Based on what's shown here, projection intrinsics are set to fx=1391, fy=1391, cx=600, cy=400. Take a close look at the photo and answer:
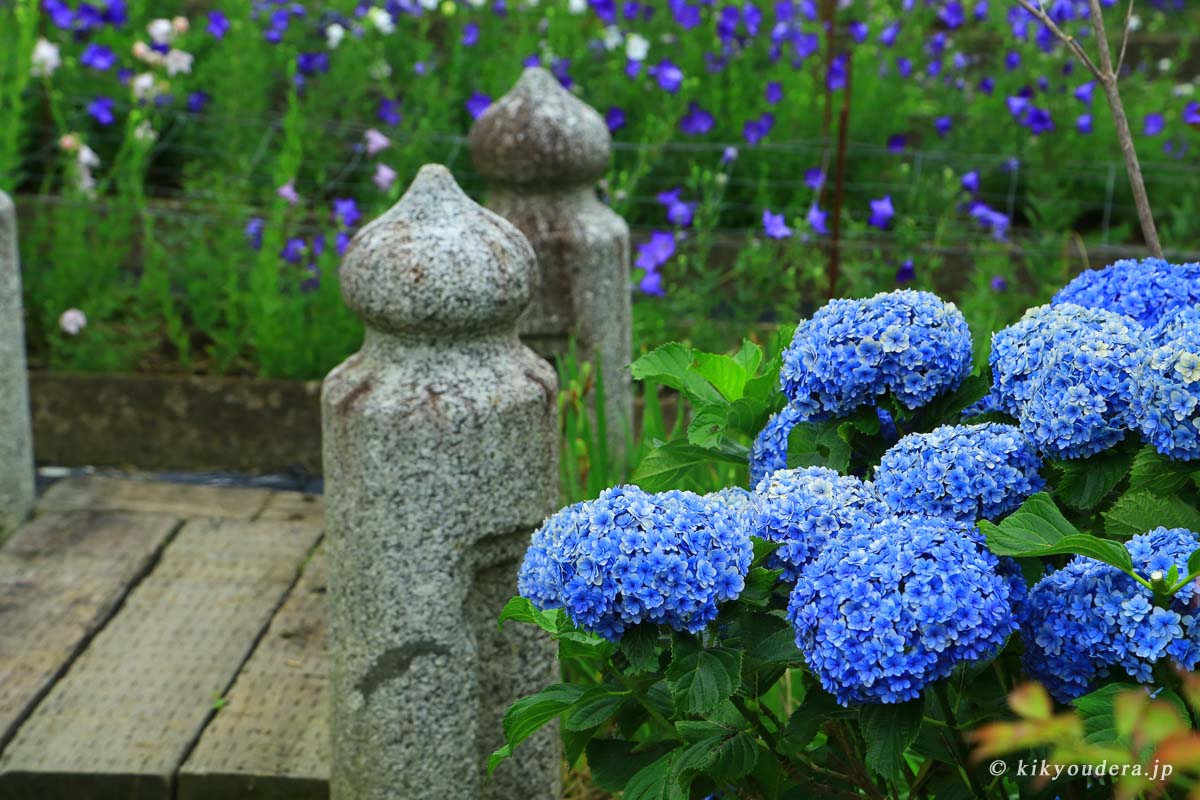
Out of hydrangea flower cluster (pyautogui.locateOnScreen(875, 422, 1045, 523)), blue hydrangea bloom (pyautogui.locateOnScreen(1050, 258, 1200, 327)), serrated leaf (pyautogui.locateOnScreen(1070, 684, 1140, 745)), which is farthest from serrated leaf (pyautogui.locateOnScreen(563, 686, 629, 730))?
blue hydrangea bloom (pyautogui.locateOnScreen(1050, 258, 1200, 327))

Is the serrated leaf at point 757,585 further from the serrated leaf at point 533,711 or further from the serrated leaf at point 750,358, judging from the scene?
the serrated leaf at point 750,358

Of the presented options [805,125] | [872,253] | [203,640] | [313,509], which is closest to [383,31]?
[805,125]

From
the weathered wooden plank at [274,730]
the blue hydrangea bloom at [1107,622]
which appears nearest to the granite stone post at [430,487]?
the weathered wooden plank at [274,730]

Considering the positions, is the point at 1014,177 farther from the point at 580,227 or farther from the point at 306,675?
the point at 306,675

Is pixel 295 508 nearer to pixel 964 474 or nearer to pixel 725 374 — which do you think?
pixel 725 374

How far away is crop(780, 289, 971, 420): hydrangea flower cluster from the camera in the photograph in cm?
142

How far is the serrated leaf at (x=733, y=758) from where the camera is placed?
134 cm

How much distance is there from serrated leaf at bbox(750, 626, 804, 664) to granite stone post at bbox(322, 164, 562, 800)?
73cm

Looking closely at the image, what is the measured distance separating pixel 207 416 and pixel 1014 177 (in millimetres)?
3097

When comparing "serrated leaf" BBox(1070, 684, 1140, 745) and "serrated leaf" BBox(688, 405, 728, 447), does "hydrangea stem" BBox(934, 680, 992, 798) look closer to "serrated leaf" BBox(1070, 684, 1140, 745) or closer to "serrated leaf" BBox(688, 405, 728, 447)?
"serrated leaf" BBox(1070, 684, 1140, 745)

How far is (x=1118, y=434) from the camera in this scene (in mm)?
1321

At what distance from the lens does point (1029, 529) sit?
1.23 meters

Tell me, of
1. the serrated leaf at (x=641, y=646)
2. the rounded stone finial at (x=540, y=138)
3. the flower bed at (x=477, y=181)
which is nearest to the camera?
the serrated leaf at (x=641, y=646)

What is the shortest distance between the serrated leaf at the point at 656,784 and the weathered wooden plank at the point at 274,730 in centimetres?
120
